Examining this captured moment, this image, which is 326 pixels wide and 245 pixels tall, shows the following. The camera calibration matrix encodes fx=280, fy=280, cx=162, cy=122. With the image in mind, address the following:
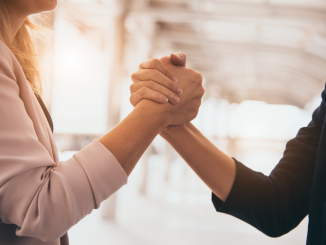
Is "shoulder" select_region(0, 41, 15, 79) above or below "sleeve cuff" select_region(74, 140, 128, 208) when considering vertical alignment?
above

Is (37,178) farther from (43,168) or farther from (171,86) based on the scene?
(171,86)

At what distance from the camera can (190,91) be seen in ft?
4.02

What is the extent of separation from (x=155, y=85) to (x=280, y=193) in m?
0.68

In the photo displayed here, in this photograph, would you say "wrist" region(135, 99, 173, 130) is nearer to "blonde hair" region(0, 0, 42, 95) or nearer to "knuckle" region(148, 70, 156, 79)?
"knuckle" region(148, 70, 156, 79)

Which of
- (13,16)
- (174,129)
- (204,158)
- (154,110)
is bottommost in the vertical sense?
(204,158)

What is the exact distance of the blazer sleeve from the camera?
1.14 m

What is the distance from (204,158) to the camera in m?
1.24

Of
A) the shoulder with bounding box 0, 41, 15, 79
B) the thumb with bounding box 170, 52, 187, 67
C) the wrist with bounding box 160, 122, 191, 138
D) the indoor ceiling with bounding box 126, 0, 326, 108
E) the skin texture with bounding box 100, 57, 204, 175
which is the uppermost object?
the indoor ceiling with bounding box 126, 0, 326, 108

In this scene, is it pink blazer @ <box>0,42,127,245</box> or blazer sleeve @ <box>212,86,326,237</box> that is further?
blazer sleeve @ <box>212,86,326,237</box>

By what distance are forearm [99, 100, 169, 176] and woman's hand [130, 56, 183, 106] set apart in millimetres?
100

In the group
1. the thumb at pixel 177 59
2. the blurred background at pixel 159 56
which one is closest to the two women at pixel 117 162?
the thumb at pixel 177 59

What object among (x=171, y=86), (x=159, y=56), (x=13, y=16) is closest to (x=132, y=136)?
(x=171, y=86)

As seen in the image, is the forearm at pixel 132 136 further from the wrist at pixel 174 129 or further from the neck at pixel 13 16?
the neck at pixel 13 16

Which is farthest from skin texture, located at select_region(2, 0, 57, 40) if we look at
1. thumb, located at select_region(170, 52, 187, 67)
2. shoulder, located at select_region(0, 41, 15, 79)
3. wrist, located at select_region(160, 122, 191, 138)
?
wrist, located at select_region(160, 122, 191, 138)
